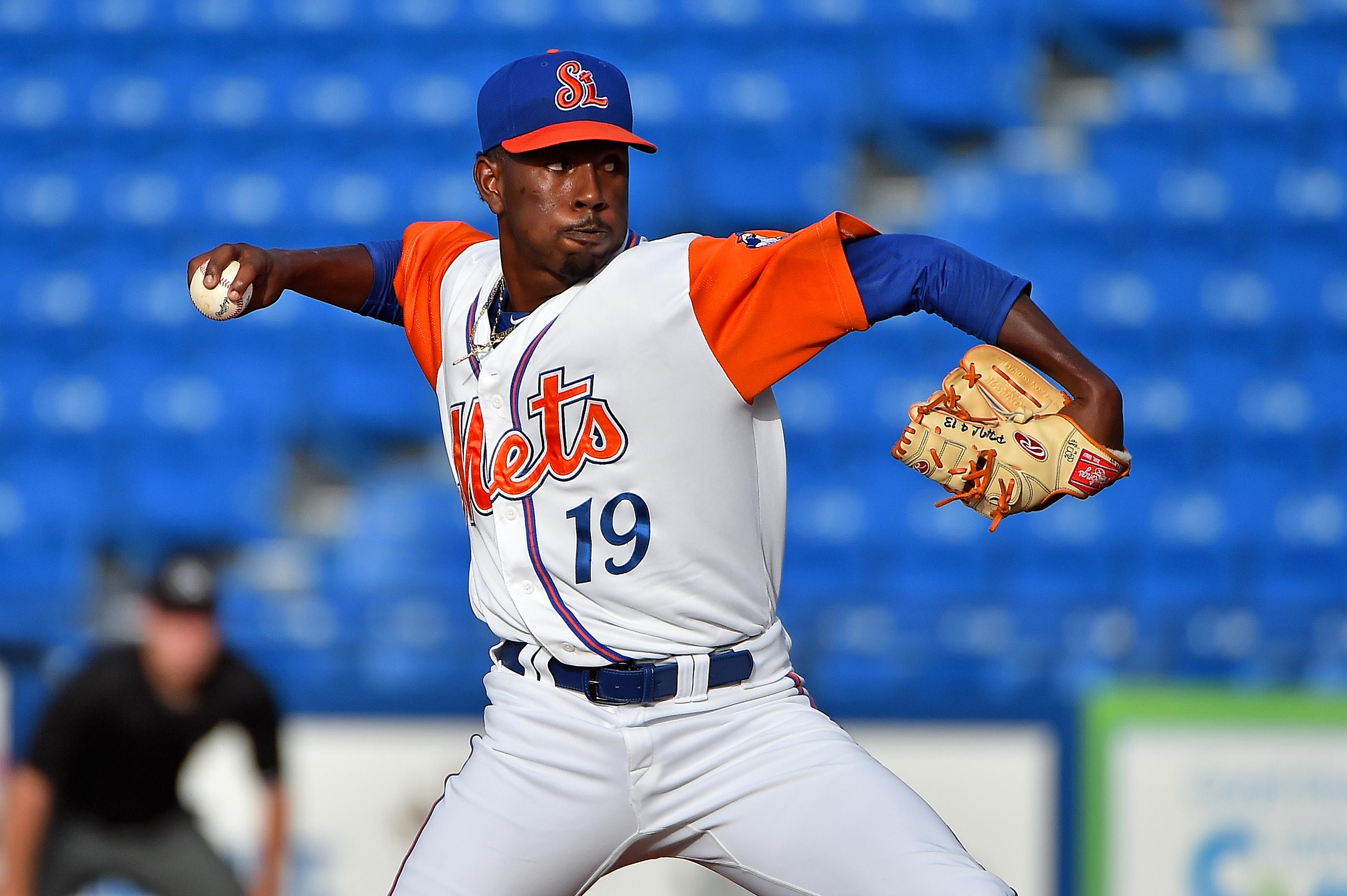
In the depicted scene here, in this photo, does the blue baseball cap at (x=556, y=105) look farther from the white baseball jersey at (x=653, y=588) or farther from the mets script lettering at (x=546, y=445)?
the mets script lettering at (x=546, y=445)

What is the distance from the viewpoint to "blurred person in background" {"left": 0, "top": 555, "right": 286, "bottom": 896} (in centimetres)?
448

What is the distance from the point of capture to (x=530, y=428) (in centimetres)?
255

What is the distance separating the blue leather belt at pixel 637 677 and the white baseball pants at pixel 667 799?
0.02 m

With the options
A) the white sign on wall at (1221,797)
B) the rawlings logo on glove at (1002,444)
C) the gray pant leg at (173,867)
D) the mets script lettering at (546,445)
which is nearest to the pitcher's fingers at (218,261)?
the mets script lettering at (546,445)

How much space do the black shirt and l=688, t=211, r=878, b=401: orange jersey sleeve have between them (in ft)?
8.91

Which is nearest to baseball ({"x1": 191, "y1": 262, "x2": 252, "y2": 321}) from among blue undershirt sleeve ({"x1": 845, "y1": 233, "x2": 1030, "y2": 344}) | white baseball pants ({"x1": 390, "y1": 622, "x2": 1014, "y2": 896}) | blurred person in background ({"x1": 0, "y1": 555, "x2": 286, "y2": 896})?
white baseball pants ({"x1": 390, "y1": 622, "x2": 1014, "y2": 896})

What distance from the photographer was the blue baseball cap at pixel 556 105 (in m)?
2.48

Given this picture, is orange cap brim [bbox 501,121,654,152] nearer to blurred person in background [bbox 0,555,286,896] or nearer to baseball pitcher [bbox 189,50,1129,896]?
baseball pitcher [bbox 189,50,1129,896]

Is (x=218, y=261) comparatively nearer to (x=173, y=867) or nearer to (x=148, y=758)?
(x=148, y=758)

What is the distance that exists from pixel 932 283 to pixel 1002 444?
270mm

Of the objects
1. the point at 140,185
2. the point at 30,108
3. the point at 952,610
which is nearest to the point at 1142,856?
the point at 952,610

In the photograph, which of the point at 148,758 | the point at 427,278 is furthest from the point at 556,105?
the point at 148,758

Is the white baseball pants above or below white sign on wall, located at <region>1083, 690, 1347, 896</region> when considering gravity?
above

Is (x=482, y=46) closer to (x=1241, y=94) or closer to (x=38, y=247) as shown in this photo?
(x=38, y=247)
